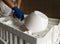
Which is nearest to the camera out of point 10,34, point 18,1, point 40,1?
point 10,34

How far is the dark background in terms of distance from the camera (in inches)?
31.1

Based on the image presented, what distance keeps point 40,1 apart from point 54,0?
0.11 metres

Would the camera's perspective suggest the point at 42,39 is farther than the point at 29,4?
No

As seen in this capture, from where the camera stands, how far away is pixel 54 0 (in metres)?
0.80

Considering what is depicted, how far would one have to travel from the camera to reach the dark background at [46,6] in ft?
2.59

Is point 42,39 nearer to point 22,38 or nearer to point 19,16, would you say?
point 22,38

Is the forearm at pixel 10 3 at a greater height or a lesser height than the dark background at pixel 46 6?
greater

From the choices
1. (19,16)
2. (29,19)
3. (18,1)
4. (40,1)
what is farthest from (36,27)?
(40,1)

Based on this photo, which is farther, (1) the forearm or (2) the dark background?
(2) the dark background

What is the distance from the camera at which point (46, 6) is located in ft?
2.73

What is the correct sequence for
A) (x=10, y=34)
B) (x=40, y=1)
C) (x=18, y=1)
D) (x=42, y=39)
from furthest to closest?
(x=40, y=1)
(x=18, y=1)
(x=10, y=34)
(x=42, y=39)

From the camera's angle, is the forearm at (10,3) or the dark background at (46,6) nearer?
the forearm at (10,3)

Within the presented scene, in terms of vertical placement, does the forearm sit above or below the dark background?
above

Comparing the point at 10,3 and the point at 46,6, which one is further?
the point at 46,6
